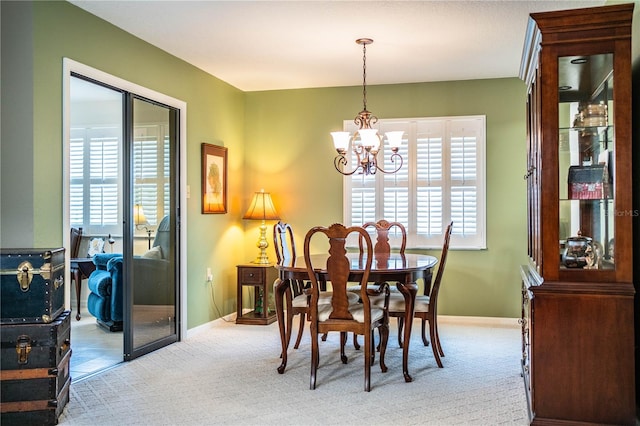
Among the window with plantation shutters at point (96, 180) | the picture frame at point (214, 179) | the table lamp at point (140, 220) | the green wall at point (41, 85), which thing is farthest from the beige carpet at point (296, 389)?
the window with plantation shutters at point (96, 180)

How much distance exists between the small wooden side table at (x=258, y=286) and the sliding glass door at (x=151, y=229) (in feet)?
2.74

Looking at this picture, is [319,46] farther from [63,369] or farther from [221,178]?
[63,369]

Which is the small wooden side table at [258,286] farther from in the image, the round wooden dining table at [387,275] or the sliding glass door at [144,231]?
the round wooden dining table at [387,275]

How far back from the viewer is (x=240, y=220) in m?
6.15

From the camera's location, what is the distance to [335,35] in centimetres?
419

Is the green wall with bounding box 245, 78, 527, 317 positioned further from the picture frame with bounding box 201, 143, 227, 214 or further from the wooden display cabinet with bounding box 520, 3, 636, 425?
the wooden display cabinet with bounding box 520, 3, 636, 425

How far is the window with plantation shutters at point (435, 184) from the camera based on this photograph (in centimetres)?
555

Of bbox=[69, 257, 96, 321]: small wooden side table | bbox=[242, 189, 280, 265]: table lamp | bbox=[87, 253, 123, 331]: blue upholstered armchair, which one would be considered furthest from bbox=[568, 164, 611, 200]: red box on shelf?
bbox=[69, 257, 96, 321]: small wooden side table

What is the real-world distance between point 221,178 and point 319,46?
1.84 m

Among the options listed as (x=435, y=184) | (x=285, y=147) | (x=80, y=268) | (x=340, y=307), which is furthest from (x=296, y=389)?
(x=80, y=268)

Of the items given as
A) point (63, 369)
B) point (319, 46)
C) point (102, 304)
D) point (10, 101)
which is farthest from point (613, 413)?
point (102, 304)

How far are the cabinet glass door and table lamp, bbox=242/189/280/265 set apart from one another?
3.47 m

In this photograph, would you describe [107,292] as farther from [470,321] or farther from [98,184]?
[470,321]

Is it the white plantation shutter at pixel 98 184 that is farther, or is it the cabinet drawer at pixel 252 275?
the white plantation shutter at pixel 98 184
